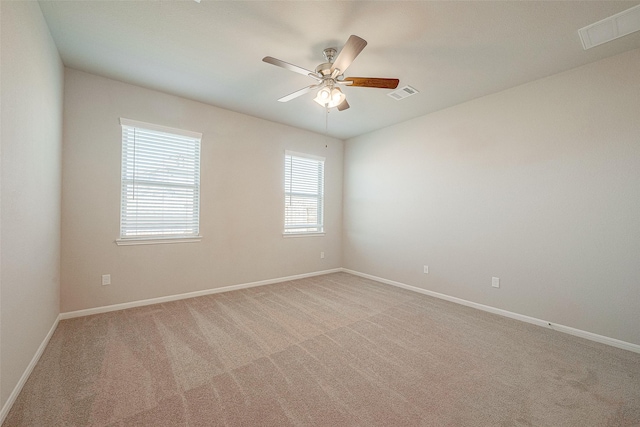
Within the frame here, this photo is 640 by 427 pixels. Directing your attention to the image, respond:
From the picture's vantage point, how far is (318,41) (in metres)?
2.38

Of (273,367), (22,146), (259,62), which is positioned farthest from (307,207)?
(22,146)

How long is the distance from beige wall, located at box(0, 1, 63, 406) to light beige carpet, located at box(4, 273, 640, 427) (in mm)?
336

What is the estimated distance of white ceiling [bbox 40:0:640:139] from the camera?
2021 millimetres

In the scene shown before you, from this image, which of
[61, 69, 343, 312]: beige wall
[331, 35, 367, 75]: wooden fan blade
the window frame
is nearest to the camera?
[331, 35, 367, 75]: wooden fan blade

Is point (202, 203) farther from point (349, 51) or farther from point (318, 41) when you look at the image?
point (349, 51)

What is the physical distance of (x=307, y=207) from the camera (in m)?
5.09

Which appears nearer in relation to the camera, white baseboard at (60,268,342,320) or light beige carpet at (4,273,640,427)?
light beige carpet at (4,273,640,427)

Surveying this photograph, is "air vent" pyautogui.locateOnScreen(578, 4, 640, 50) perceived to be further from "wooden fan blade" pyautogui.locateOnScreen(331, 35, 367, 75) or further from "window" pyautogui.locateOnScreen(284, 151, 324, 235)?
"window" pyautogui.locateOnScreen(284, 151, 324, 235)

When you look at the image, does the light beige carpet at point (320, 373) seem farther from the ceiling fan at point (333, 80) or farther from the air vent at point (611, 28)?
the air vent at point (611, 28)

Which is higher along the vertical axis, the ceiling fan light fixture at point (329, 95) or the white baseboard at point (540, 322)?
the ceiling fan light fixture at point (329, 95)

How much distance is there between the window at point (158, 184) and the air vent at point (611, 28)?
4348mm

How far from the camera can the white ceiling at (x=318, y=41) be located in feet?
6.63

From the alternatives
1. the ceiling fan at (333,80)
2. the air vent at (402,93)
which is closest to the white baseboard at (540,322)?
the air vent at (402,93)

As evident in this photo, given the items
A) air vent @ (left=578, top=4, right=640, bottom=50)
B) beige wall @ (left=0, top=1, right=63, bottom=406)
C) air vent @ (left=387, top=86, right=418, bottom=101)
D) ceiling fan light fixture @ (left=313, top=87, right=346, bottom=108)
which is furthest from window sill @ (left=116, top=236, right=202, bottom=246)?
air vent @ (left=578, top=4, right=640, bottom=50)
